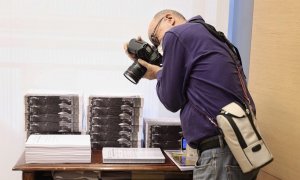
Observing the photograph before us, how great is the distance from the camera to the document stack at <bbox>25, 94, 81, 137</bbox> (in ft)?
6.10

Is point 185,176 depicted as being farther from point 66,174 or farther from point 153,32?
point 153,32

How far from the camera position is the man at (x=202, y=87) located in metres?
1.35

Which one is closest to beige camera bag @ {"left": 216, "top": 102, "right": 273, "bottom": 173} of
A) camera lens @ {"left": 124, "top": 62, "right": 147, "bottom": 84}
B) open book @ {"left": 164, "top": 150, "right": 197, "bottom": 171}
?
open book @ {"left": 164, "top": 150, "right": 197, "bottom": 171}

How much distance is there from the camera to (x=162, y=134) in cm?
195

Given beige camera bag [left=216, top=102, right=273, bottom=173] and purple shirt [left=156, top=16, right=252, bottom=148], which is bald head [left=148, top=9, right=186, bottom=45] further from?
beige camera bag [left=216, top=102, right=273, bottom=173]

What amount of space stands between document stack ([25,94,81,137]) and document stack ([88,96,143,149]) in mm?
84

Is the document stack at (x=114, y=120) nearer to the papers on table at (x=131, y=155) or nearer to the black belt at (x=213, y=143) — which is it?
the papers on table at (x=131, y=155)

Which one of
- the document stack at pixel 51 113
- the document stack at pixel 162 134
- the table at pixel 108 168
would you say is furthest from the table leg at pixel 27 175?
the document stack at pixel 162 134

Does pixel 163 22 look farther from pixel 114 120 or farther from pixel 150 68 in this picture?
pixel 114 120

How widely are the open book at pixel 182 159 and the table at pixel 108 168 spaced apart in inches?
1.0

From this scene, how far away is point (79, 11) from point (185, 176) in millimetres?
1036

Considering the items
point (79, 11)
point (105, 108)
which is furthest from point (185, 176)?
point (79, 11)

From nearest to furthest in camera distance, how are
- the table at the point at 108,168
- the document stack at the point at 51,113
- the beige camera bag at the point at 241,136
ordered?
the beige camera bag at the point at 241,136 → the table at the point at 108,168 → the document stack at the point at 51,113

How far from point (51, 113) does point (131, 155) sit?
1.49 feet
